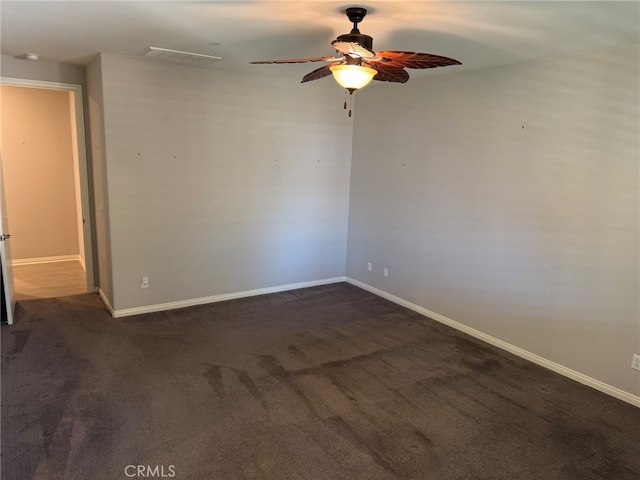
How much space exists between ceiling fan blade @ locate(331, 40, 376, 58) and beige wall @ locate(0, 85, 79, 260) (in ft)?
17.5

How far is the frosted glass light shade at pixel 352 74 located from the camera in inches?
99.4

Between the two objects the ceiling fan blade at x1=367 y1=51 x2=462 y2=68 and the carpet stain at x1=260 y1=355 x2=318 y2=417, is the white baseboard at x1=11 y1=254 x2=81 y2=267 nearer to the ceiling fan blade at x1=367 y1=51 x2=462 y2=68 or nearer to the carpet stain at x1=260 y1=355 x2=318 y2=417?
the carpet stain at x1=260 y1=355 x2=318 y2=417

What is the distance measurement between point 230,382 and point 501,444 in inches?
75.6

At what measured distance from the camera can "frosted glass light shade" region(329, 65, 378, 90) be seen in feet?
8.29

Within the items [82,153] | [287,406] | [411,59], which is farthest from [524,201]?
[82,153]

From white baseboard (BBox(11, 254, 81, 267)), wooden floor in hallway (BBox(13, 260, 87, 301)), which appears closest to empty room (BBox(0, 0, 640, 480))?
wooden floor in hallway (BBox(13, 260, 87, 301))

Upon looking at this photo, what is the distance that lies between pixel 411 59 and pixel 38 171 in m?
5.86

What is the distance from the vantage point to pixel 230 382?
3305 mm

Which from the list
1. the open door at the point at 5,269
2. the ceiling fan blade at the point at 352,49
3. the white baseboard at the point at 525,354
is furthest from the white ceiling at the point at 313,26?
the white baseboard at the point at 525,354

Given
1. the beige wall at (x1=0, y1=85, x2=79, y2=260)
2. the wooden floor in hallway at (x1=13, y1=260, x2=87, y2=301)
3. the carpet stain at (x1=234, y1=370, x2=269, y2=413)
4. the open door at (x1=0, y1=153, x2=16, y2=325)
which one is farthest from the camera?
the beige wall at (x1=0, y1=85, x2=79, y2=260)

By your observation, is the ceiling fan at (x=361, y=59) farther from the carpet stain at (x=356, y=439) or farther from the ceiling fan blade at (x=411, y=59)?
the carpet stain at (x=356, y=439)

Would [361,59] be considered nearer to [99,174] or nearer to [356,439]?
[356,439]

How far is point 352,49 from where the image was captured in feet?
7.63

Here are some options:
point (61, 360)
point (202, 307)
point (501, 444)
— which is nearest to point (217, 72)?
point (202, 307)
